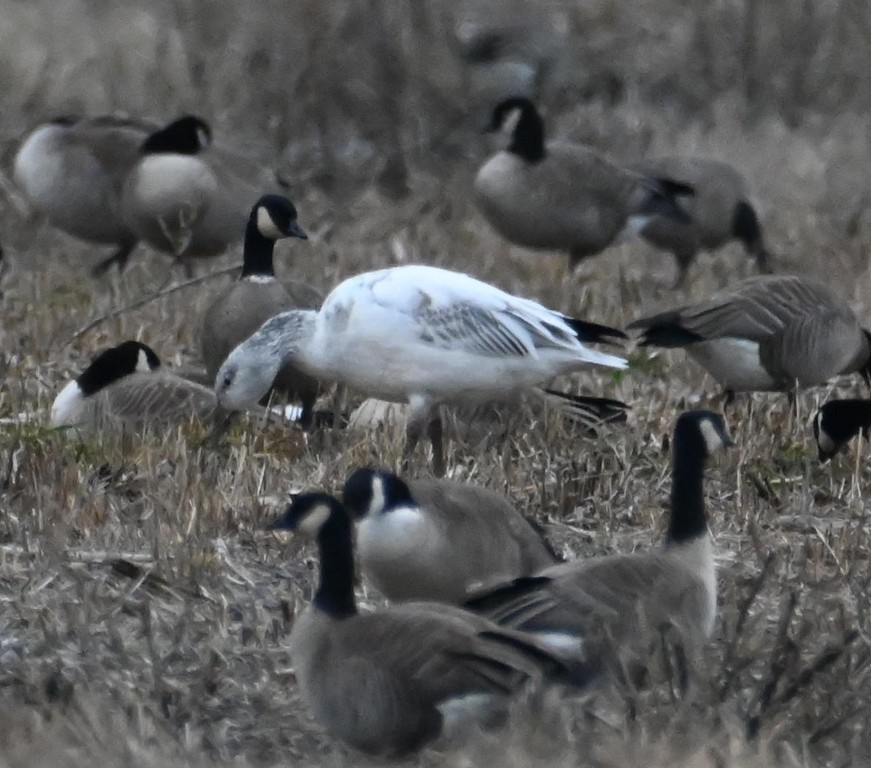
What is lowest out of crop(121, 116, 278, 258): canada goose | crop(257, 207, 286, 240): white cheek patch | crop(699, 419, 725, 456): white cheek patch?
crop(121, 116, 278, 258): canada goose

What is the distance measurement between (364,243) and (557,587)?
777cm

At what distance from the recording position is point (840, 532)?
237 inches

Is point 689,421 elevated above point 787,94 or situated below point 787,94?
above

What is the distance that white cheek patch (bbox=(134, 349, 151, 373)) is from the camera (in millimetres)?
7910

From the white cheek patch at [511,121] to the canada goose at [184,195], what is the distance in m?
1.64

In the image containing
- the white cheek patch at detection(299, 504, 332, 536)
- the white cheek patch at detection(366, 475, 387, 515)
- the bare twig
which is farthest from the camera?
the bare twig

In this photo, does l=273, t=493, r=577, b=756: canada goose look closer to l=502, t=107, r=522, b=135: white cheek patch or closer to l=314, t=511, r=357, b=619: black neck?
l=314, t=511, r=357, b=619: black neck

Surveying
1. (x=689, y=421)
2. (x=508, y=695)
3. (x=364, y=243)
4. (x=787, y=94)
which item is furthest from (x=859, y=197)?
(x=508, y=695)

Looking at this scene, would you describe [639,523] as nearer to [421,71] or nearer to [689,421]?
[689,421]

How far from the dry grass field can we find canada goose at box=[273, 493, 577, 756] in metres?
0.13

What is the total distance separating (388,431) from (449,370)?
0.44 metres

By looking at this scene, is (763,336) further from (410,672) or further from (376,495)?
(410,672)

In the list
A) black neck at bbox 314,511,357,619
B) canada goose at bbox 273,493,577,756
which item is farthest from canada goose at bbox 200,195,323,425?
canada goose at bbox 273,493,577,756

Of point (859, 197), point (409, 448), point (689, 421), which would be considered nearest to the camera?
point (689, 421)
